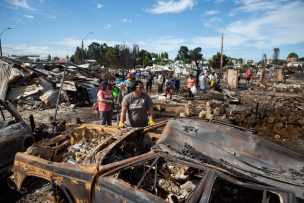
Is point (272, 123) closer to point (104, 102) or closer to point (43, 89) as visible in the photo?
point (104, 102)

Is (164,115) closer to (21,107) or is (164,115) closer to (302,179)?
(21,107)

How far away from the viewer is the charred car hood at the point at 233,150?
3.24 m

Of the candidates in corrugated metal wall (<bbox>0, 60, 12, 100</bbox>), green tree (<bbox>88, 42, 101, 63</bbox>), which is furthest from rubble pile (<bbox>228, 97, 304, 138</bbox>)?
green tree (<bbox>88, 42, 101, 63</bbox>)

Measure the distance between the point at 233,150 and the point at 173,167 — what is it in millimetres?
888

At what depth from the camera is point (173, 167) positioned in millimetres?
4020

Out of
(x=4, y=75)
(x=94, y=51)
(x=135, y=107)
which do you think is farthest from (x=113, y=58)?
(x=135, y=107)

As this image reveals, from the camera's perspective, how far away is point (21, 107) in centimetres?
1295

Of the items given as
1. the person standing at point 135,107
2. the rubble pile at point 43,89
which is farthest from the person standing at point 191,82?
the person standing at point 135,107

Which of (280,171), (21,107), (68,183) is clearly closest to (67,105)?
(21,107)

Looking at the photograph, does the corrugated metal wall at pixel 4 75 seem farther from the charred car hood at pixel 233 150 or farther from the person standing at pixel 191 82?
the charred car hood at pixel 233 150

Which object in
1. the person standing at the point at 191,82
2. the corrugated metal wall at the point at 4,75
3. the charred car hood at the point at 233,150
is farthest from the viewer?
the person standing at the point at 191,82

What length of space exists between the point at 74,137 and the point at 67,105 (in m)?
9.20

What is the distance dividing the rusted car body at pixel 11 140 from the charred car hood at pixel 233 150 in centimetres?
272

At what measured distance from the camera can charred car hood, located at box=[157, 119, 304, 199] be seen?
10.6 ft
